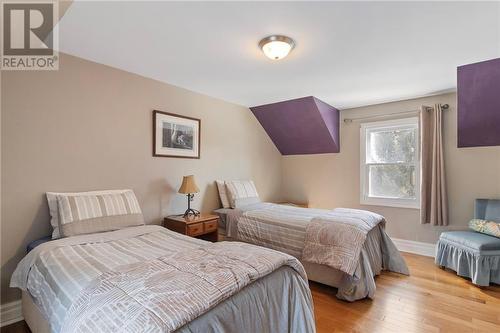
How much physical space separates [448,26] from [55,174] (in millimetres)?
3400

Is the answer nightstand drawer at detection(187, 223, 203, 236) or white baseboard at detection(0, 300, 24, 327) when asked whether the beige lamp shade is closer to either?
nightstand drawer at detection(187, 223, 203, 236)

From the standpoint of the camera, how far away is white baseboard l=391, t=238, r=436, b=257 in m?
3.48

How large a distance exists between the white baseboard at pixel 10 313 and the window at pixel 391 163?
4303 millimetres

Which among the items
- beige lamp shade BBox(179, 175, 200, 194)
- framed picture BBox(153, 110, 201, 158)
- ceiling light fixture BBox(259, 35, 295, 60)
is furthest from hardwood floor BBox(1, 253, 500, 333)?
ceiling light fixture BBox(259, 35, 295, 60)

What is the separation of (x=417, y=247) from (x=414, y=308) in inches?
68.7

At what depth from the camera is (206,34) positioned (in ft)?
6.36

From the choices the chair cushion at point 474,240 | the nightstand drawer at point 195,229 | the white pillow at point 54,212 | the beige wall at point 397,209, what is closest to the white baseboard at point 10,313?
the white pillow at point 54,212

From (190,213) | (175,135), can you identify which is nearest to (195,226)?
(190,213)

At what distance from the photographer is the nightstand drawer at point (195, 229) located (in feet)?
8.96

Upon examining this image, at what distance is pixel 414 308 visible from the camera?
2164mm

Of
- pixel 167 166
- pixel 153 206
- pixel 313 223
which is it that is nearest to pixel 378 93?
pixel 313 223

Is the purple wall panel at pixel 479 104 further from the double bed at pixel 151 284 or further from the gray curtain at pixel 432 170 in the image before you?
the double bed at pixel 151 284

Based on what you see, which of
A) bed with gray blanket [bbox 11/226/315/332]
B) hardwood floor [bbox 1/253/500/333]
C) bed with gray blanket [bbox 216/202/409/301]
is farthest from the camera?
bed with gray blanket [bbox 216/202/409/301]

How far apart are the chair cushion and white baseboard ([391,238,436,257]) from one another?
24.6 inches
